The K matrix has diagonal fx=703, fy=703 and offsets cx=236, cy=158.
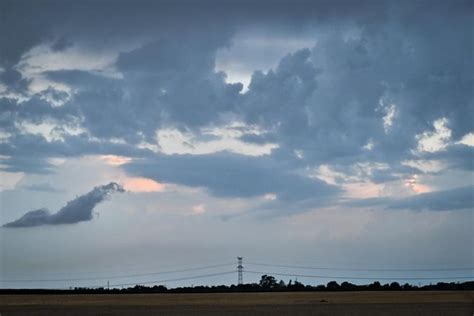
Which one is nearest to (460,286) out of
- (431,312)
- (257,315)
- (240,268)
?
(240,268)

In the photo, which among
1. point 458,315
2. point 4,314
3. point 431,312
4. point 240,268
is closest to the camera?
point 458,315

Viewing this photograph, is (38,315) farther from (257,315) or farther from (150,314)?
(257,315)

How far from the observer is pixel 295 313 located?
270ft

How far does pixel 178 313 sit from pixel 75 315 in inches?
508

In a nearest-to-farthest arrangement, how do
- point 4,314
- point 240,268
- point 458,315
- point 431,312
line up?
point 458,315 < point 431,312 < point 4,314 < point 240,268

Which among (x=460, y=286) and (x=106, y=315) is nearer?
(x=106, y=315)

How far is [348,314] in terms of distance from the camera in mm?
79875

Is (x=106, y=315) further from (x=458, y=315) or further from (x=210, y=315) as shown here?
(x=458, y=315)

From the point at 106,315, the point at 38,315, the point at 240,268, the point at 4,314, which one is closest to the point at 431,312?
the point at 106,315

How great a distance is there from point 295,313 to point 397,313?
12.1 m

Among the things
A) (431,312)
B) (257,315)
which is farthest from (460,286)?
(257,315)

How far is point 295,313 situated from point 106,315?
78.8 ft

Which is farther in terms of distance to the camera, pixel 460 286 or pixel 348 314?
pixel 460 286

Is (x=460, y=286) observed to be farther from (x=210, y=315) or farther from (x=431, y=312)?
(x=210, y=315)
